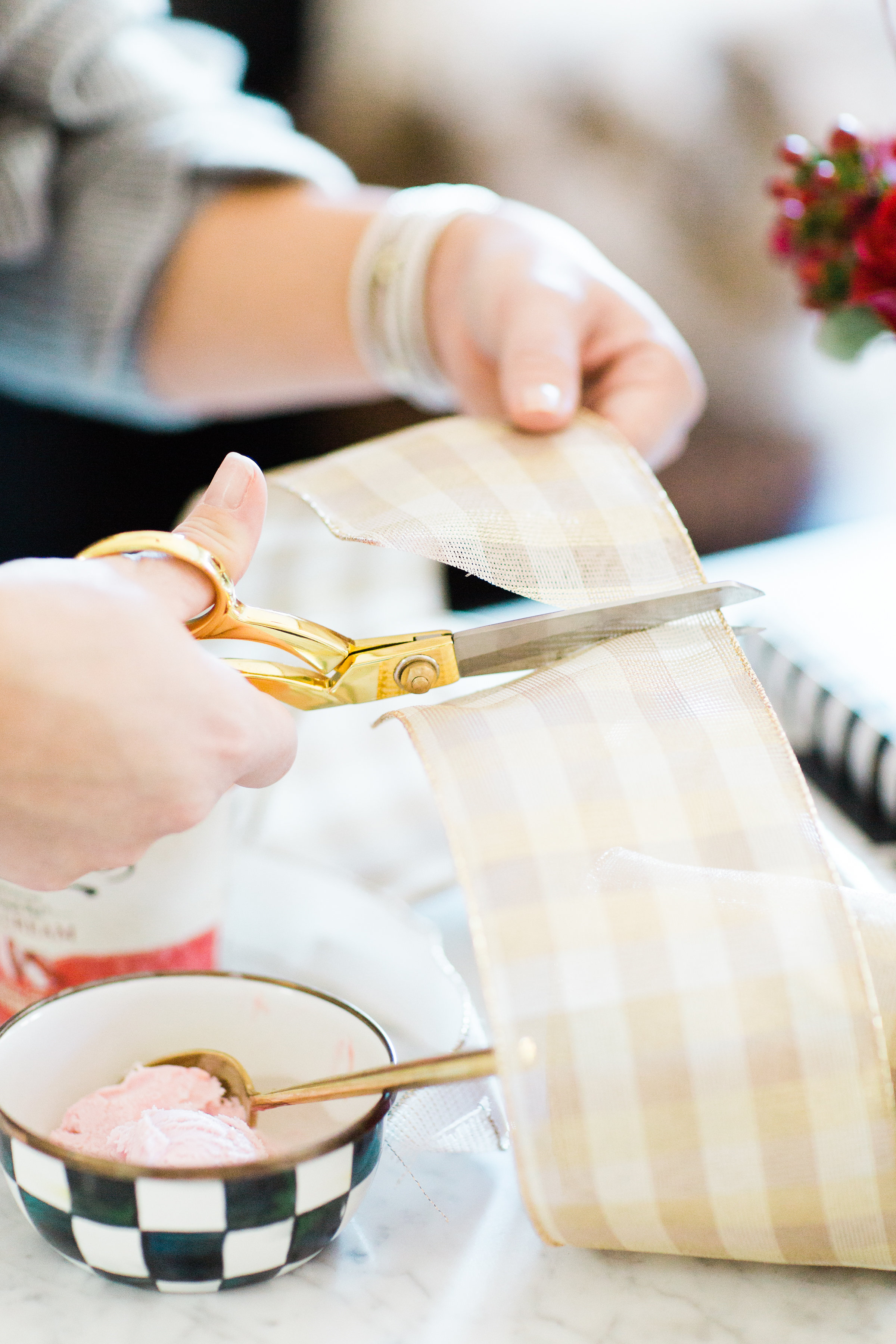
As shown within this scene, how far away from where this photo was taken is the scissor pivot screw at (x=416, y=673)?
0.94ft

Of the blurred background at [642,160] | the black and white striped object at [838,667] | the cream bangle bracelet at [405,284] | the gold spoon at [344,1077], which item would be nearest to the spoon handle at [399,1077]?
the gold spoon at [344,1077]

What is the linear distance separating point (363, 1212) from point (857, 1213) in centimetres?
12

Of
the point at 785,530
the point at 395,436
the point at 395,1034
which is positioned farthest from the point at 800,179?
the point at 785,530

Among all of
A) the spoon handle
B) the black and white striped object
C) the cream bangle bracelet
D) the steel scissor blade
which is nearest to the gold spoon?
the spoon handle

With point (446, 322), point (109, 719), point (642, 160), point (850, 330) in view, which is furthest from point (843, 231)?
point (642, 160)

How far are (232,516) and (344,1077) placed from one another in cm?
14

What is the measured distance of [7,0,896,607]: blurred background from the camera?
1.10 meters

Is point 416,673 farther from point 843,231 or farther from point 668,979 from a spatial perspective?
point 843,231

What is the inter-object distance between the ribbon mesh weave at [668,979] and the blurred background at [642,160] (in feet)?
2.61

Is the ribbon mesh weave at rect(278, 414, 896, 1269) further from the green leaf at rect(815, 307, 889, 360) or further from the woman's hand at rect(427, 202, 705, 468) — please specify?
the green leaf at rect(815, 307, 889, 360)

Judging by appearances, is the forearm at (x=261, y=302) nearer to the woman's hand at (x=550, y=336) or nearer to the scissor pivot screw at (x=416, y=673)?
the woman's hand at (x=550, y=336)

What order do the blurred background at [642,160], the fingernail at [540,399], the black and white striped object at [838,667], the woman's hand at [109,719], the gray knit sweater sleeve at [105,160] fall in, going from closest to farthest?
the woman's hand at [109,719] → the fingernail at [540,399] → the black and white striped object at [838,667] → the gray knit sweater sleeve at [105,160] → the blurred background at [642,160]

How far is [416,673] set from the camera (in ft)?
0.95

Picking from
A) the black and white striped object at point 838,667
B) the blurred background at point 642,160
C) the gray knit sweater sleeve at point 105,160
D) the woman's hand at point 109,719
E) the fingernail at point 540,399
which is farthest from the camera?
the blurred background at point 642,160
